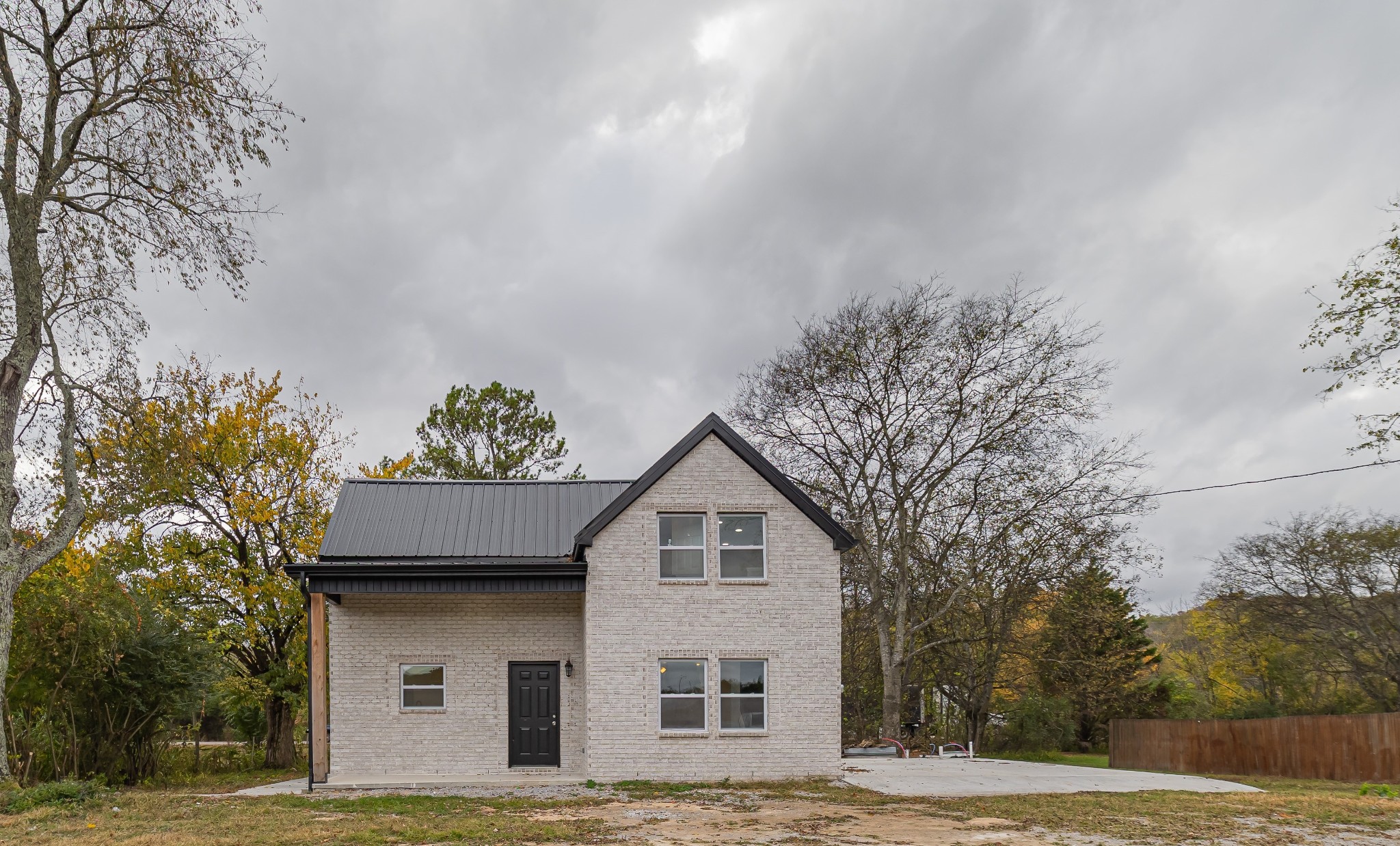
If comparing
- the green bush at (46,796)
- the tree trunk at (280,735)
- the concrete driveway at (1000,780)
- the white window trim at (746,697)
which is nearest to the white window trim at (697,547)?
the white window trim at (746,697)

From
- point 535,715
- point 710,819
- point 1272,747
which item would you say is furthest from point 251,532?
point 1272,747

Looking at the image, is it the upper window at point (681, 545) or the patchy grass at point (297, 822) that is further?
the upper window at point (681, 545)

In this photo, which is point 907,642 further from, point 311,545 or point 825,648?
point 311,545

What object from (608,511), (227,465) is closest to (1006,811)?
(608,511)

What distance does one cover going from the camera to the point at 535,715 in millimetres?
18078

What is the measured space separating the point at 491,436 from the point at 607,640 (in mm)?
22579

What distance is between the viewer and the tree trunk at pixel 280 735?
24828 mm

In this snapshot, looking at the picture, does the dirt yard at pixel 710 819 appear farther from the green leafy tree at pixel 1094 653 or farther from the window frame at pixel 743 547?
the green leafy tree at pixel 1094 653

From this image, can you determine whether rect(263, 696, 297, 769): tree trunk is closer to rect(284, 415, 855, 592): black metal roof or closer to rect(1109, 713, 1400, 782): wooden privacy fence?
rect(284, 415, 855, 592): black metal roof

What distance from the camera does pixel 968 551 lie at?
28406 mm

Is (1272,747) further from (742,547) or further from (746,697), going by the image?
(742,547)

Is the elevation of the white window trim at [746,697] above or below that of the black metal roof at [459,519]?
below

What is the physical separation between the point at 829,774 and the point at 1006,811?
4518 millimetres

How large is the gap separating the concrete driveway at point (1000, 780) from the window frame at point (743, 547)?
3.70m
